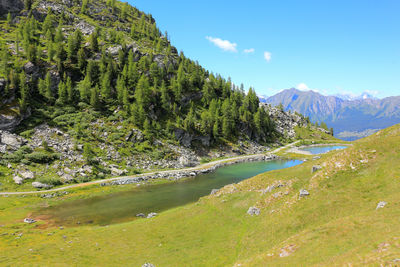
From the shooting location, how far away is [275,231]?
28812mm

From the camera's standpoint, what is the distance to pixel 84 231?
39.2 metres

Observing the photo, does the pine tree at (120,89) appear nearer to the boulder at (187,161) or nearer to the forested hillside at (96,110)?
the forested hillside at (96,110)

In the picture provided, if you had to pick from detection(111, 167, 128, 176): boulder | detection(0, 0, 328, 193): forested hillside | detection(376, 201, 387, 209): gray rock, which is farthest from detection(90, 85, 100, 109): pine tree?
detection(376, 201, 387, 209): gray rock

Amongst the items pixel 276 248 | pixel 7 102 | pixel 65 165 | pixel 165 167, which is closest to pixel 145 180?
pixel 165 167

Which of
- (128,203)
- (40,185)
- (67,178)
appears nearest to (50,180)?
(40,185)

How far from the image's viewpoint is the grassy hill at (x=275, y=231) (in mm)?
20406

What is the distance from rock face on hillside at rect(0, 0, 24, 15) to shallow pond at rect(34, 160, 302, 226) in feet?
642

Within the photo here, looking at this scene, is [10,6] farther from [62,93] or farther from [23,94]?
[23,94]

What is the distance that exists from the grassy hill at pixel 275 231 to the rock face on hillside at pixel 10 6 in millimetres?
201274

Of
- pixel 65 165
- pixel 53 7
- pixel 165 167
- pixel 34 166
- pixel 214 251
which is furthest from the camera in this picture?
pixel 53 7

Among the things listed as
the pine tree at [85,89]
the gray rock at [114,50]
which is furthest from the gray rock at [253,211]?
the gray rock at [114,50]

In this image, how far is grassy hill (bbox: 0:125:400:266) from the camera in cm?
2041

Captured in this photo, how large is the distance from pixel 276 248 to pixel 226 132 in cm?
12410

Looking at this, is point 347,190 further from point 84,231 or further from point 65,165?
point 65,165
